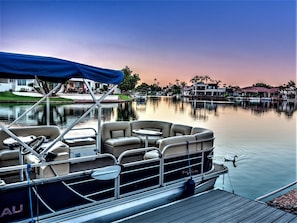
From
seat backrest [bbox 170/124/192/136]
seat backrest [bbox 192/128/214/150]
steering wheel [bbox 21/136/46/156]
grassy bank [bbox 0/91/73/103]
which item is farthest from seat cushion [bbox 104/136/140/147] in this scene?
grassy bank [bbox 0/91/73/103]

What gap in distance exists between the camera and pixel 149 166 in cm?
377

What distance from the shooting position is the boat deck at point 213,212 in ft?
10.9

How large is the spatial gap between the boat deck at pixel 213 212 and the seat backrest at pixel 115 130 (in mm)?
2395

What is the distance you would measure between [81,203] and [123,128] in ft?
9.57

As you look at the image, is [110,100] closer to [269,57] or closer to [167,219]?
[269,57]

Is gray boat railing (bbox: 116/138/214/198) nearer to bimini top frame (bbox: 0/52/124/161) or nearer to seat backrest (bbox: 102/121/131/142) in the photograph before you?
bimini top frame (bbox: 0/52/124/161)

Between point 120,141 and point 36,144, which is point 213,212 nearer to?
point 120,141

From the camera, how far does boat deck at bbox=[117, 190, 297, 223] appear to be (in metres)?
3.33

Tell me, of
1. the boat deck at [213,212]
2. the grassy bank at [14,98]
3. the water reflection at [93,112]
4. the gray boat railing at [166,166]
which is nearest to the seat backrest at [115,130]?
the gray boat railing at [166,166]

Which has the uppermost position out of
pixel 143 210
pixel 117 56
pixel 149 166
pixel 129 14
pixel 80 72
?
pixel 129 14

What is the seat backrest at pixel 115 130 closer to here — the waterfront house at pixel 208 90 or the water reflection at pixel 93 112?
the water reflection at pixel 93 112

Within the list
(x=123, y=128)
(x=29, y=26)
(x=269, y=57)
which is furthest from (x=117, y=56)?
(x=123, y=128)

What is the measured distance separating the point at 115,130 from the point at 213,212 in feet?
9.64

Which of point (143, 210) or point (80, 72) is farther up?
point (80, 72)
